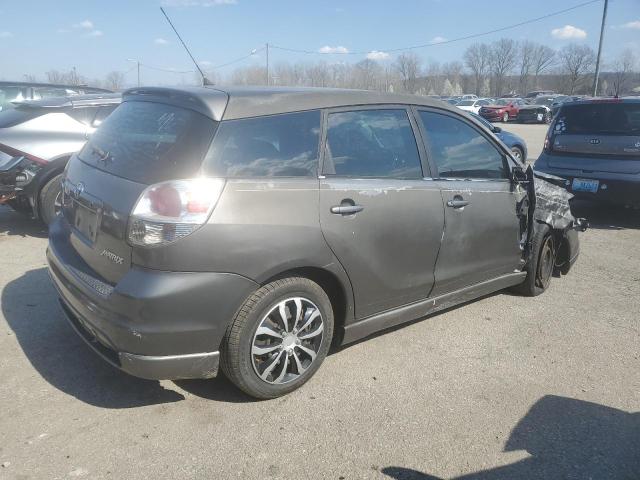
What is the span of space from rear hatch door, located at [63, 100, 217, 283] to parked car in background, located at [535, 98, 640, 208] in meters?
6.35

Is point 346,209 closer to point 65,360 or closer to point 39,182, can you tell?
point 65,360

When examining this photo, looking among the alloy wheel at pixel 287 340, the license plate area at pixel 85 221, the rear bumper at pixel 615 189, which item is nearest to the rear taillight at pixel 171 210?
the license plate area at pixel 85 221

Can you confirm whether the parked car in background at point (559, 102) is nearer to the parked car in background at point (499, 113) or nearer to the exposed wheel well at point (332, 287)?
the parked car in background at point (499, 113)

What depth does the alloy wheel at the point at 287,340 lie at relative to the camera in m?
2.96

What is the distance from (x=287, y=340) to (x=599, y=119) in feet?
21.5

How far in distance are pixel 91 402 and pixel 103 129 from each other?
1.71 meters

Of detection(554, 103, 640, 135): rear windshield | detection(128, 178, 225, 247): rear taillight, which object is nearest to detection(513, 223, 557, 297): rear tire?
detection(128, 178, 225, 247): rear taillight

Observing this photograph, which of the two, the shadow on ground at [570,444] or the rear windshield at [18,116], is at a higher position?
the rear windshield at [18,116]

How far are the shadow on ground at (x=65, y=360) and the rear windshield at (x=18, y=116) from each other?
8.17 ft

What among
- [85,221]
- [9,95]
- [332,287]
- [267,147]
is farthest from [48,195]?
[332,287]

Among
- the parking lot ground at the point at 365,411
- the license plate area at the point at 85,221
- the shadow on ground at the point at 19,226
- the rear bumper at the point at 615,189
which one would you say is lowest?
the parking lot ground at the point at 365,411

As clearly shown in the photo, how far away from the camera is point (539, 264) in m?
4.87

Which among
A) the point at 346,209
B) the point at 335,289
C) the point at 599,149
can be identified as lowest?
the point at 335,289

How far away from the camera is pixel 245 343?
9.37 feet
